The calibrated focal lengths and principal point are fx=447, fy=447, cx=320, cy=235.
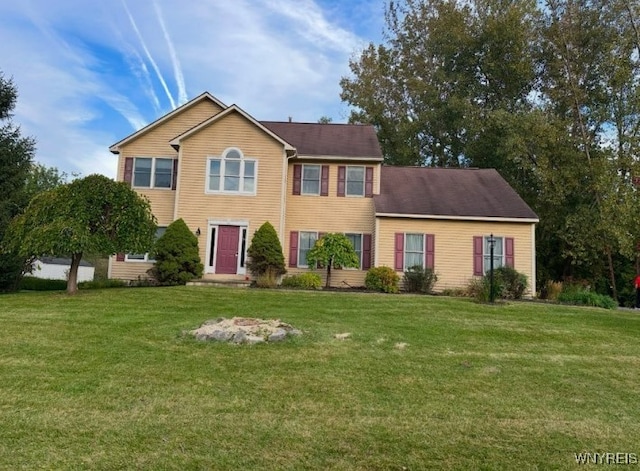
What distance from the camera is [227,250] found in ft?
56.6

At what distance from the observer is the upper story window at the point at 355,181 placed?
18.5m

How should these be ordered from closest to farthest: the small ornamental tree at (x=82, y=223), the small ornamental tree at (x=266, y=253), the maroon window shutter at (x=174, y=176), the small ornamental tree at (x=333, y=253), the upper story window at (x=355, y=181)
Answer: the small ornamental tree at (x=82, y=223) → the small ornamental tree at (x=266, y=253) → the small ornamental tree at (x=333, y=253) → the maroon window shutter at (x=174, y=176) → the upper story window at (x=355, y=181)

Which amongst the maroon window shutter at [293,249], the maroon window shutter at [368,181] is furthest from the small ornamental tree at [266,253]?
the maroon window shutter at [368,181]

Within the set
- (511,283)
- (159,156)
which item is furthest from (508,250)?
(159,156)

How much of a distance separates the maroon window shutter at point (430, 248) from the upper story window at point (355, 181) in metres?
3.25

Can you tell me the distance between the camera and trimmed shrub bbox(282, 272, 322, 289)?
16.0 meters

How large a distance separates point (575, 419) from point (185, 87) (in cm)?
2122

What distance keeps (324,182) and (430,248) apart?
504 cm

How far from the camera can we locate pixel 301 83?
21984mm

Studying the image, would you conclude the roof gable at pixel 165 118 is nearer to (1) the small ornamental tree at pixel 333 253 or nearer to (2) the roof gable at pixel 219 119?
(2) the roof gable at pixel 219 119

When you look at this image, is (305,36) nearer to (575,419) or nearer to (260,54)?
(260,54)

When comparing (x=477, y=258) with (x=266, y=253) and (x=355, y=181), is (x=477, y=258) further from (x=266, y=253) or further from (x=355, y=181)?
(x=266, y=253)

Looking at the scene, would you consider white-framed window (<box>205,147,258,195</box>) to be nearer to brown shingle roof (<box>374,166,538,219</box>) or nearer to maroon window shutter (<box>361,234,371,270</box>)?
maroon window shutter (<box>361,234,371,270</box>)

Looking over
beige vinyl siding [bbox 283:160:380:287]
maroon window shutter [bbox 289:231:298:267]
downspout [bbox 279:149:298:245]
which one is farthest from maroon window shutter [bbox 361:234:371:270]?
downspout [bbox 279:149:298:245]
